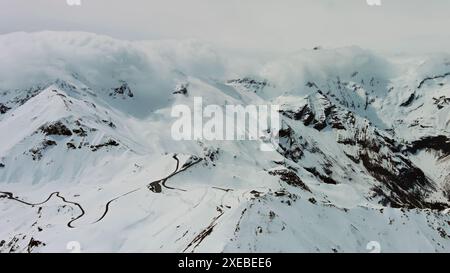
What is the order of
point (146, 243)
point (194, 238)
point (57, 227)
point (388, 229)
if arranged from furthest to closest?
point (57, 227) < point (388, 229) < point (146, 243) < point (194, 238)

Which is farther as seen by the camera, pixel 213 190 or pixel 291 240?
pixel 213 190
